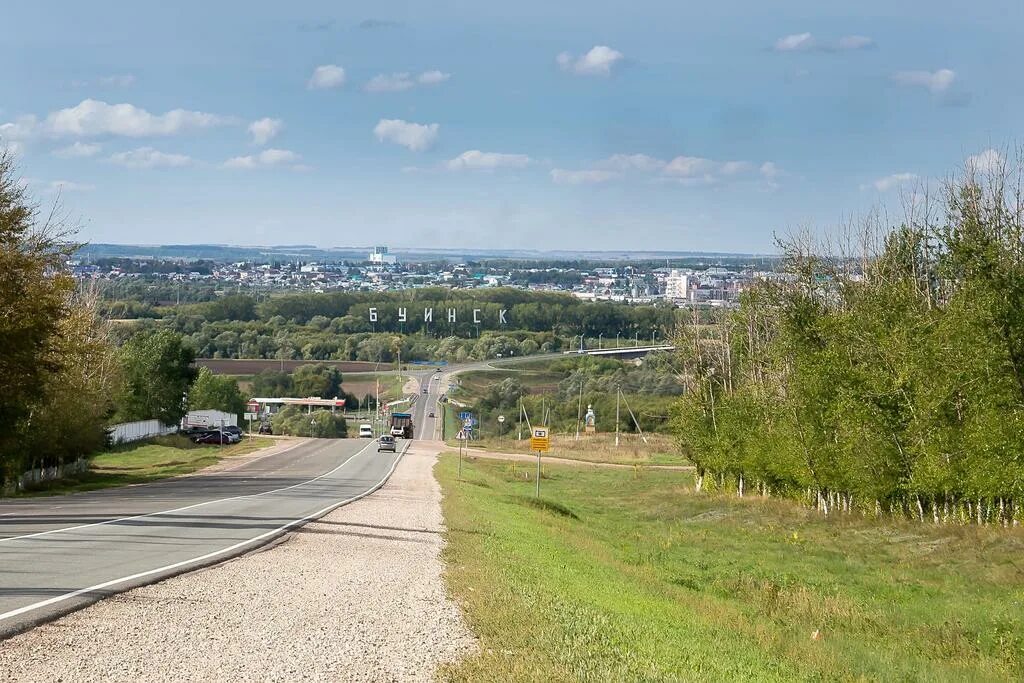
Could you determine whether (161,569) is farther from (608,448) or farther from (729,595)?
(608,448)

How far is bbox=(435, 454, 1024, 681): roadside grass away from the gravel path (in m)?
0.66

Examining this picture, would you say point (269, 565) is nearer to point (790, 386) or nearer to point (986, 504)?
point (986, 504)

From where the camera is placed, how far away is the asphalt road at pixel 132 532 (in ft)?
46.8

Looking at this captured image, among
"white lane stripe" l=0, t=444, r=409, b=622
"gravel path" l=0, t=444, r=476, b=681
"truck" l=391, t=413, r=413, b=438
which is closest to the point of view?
"gravel path" l=0, t=444, r=476, b=681

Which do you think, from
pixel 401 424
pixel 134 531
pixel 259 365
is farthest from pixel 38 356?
pixel 259 365

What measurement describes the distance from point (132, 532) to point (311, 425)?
10494cm

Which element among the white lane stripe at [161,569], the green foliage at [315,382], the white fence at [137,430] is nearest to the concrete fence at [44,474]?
the white lane stripe at [161,569]

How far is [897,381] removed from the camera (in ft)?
129

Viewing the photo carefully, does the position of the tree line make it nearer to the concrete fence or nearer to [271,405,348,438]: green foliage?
the concrete fence

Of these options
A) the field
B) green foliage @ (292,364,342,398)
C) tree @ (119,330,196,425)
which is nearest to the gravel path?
tree @ (119,330,196,425)

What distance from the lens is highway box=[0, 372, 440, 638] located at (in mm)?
14305

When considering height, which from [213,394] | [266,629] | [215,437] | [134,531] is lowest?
[213,394]

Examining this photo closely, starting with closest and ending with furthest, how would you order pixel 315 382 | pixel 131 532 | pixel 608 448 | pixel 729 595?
pixel 131 532, pixel 729 595, pixel 608 448, pixel 315 382

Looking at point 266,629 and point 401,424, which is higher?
point 266,629
